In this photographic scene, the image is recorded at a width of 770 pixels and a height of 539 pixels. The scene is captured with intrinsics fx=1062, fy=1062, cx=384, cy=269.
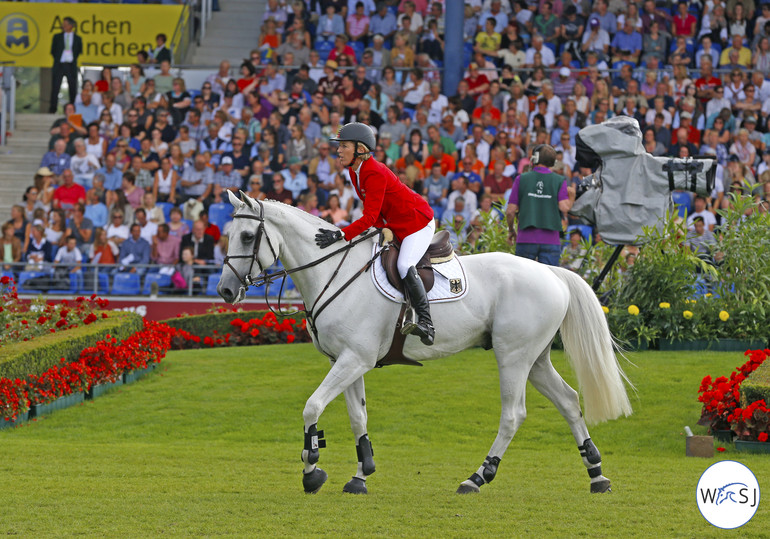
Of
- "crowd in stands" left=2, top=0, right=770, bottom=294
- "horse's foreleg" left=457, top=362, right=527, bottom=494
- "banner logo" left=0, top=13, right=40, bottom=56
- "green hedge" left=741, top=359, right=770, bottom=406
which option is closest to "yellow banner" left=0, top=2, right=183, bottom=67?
"banner logo" left=0, top=13, right=40, bottom=56

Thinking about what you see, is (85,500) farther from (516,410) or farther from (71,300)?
(71,300)

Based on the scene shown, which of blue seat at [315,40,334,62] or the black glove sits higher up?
blue seat at [315,40,334,62]

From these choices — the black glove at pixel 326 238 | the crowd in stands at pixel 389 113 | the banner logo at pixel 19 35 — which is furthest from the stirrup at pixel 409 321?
the banner logo at pixel 19 35

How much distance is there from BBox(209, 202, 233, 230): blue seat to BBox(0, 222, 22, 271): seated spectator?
334cm

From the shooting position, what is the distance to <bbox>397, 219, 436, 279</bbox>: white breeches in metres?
7.70

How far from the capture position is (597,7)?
2262cm

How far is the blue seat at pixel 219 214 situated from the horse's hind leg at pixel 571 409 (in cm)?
1125

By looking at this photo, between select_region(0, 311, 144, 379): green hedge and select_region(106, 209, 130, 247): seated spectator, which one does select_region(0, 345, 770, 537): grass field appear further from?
→ select_region(106, 209, 130, 247): seated spectator

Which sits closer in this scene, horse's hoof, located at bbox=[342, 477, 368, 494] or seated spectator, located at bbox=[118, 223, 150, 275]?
horse's hoof, located at bbox=[342, 477, 368, 494]

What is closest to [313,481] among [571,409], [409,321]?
[409,321]

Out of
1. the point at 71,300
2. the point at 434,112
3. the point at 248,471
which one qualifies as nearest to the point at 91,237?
the point at 71,300

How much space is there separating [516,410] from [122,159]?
14071 millimetres

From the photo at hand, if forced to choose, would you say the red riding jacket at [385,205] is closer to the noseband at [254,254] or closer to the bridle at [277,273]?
the bridle at [277,273]

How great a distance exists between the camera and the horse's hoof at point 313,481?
7.50 meters
